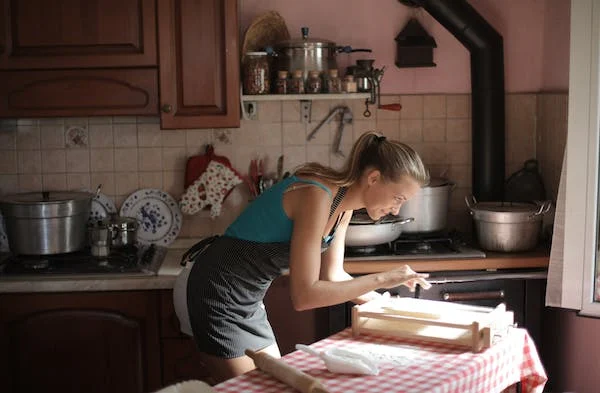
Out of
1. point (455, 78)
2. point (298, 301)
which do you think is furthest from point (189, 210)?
point (298, 301)

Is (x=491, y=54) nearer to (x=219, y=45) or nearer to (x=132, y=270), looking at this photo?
(x=219, y=45)

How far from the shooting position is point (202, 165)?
4.01 meters

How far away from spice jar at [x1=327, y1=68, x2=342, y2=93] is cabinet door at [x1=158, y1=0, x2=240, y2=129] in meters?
0.38

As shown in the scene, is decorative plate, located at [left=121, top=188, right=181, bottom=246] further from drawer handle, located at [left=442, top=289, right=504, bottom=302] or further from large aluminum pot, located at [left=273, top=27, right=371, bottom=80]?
drawer handle, located at [left=442, top=289, right=504, bottom=302]

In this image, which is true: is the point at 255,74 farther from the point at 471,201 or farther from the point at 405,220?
the point at 471,201

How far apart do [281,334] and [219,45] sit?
1148 mm

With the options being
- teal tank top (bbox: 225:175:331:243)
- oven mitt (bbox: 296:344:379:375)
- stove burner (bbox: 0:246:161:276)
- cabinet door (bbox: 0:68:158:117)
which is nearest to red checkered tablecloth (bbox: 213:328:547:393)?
oven mitt (bbox: 296:344:379:375)

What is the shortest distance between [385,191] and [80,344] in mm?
1560

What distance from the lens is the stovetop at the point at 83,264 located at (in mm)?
3549

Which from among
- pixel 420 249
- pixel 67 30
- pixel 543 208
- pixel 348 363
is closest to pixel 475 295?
pixel 420 249

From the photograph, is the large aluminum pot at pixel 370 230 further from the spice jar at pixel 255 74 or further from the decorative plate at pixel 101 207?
the decorative plate at pixel 101 207

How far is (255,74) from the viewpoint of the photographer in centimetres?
371

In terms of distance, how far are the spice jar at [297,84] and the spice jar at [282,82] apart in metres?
0.02

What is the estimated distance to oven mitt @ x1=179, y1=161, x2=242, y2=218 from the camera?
3994 millimetres
